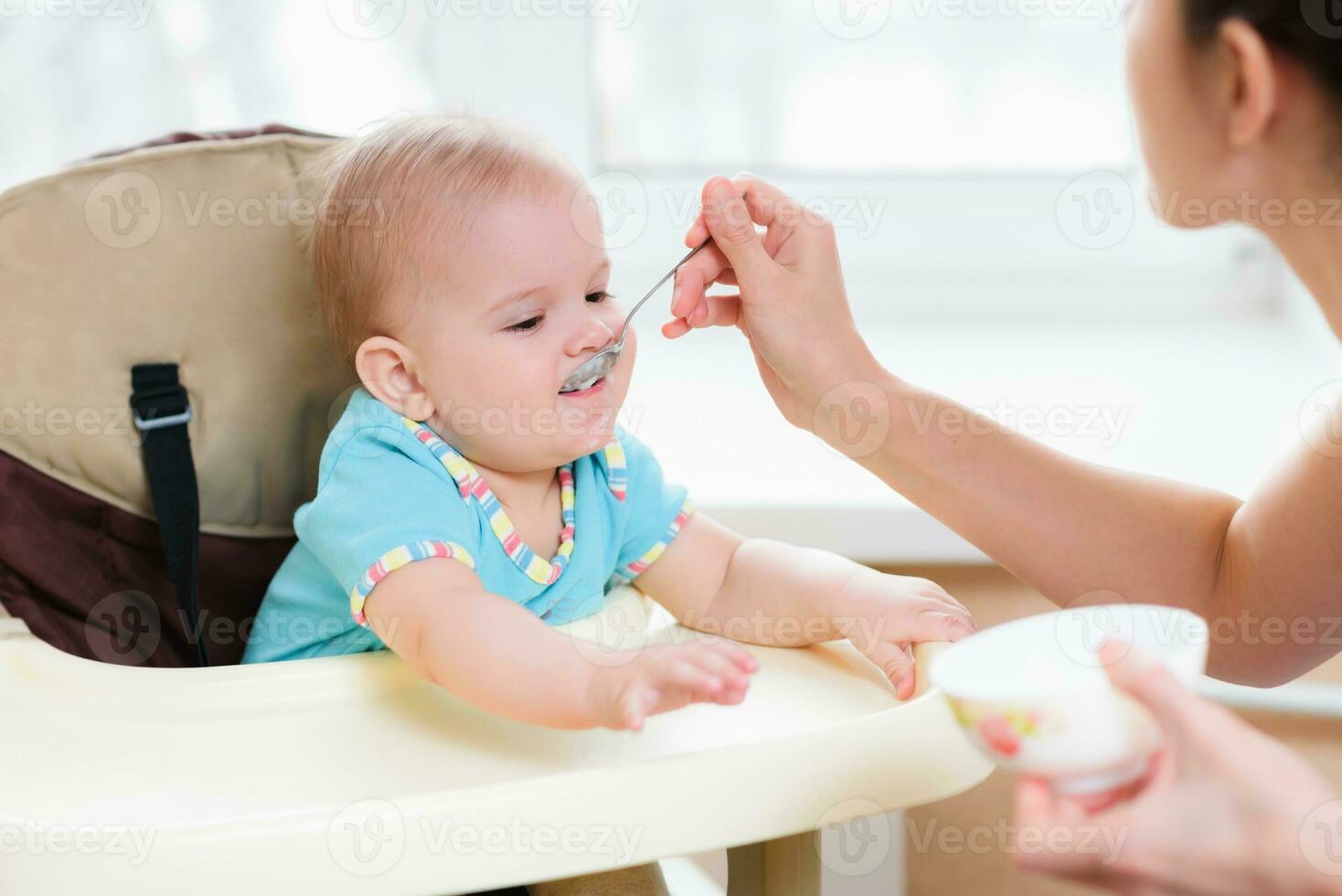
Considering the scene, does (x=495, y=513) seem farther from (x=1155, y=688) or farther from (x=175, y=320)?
(x=1155, y=688)

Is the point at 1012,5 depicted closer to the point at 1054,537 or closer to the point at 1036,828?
the point at 1054,537

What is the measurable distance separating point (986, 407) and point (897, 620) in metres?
0.52

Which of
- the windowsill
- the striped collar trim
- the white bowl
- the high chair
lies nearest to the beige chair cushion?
the high chair

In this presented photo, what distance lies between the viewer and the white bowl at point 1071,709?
487mm

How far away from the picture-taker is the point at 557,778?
562 mm

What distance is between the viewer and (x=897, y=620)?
0.74 meters

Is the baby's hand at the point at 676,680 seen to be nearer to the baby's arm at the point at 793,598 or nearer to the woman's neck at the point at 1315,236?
the baby's arm at the point at 793,598

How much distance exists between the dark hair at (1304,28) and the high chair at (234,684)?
13.9 inches

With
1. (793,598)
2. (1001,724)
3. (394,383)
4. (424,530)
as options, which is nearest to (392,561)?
(424,530)

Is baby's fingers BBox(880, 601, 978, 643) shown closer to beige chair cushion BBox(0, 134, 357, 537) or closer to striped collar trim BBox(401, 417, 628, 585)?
striped collar trim BBox(401, 417, 628, 585)

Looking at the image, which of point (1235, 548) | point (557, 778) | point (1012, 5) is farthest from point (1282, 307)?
point (557, 778)

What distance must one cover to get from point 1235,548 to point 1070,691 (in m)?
Result: 0.43

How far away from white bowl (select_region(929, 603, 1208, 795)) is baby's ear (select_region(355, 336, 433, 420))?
0.41m

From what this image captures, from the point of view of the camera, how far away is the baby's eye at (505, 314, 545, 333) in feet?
2.58
